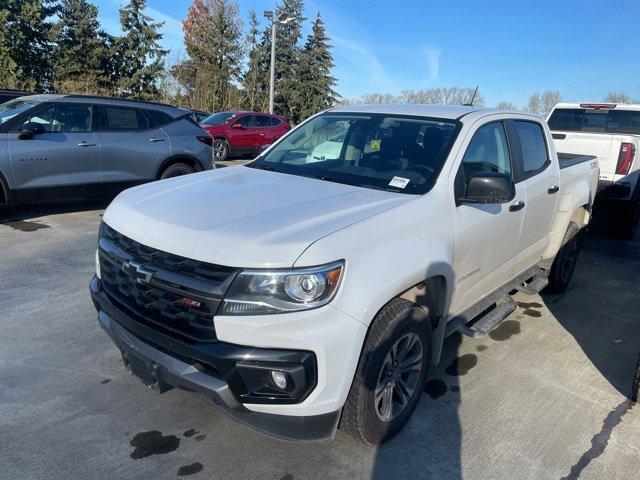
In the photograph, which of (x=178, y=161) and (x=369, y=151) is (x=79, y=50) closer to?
(x=178, y=161)

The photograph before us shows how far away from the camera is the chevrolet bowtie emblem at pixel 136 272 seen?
240 centimetres

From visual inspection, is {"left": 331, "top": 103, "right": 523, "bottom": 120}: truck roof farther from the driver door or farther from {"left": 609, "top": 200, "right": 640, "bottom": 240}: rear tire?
{"left": 609, "top": 200, "right": 640, "bottom": 240}: rear tire

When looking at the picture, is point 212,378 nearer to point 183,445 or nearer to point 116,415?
point 183,445

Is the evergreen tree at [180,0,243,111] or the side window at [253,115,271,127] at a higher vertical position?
the evergreen tree at [180,0,243,111]

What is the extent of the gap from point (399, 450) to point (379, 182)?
1615 mm

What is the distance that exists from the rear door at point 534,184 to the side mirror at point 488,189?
0.92 meters

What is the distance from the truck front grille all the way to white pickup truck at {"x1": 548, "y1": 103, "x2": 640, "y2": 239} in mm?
7014

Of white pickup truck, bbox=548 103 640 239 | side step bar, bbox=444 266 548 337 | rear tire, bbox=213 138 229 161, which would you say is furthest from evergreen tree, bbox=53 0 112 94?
side step bar, bbox=444 266 548 337

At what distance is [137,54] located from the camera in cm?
3981

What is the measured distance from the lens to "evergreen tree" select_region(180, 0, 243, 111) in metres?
39.0

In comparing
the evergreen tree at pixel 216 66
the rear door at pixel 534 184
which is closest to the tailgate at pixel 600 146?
the rear door at pixel 534 184

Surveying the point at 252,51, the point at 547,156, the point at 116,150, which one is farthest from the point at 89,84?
the point at 547,156

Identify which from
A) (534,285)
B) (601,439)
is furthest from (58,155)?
(601,439)

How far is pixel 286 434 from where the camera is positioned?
226cm
